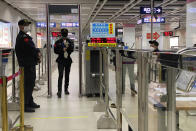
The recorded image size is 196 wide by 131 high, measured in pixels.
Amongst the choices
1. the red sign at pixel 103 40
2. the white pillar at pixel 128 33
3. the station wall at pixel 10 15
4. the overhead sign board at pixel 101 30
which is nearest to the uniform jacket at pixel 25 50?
the red sign at pixel 103 40

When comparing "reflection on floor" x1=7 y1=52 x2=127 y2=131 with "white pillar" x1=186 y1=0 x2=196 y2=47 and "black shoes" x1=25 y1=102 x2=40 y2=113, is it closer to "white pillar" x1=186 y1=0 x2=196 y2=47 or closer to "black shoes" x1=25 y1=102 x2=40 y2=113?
"black shoes" x1=25 y1=102 x2=40 y2=113

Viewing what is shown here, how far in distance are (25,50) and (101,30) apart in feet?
8.86

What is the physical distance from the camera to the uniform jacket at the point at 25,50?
497 centimetres

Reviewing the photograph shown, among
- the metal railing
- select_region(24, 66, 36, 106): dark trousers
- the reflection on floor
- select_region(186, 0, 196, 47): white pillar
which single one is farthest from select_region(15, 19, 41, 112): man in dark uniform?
select_region(186, 0, 196, 47): white pillar

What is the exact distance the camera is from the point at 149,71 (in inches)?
69.5

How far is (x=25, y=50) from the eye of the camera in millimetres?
4996

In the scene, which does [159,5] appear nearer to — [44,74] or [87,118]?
[44,74]

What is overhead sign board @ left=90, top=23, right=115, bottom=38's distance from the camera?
7.15 metres

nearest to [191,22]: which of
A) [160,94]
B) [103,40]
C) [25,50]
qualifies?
[103,40]

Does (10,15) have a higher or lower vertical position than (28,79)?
Answer: higher

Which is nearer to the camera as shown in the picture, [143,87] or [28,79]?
[143,87]

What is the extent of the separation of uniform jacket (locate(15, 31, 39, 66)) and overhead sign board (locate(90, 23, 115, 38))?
240 cm

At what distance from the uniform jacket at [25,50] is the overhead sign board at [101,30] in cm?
240

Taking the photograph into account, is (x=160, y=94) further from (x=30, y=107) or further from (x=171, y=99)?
(x=30, y=107)
